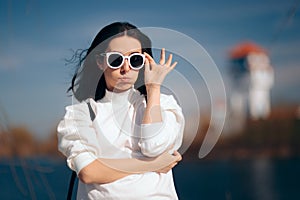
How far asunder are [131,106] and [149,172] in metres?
0.11

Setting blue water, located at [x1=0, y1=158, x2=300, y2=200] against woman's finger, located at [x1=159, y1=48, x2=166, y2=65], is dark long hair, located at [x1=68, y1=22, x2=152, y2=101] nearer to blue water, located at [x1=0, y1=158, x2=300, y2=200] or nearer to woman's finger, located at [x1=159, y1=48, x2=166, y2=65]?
woman's finger, located at [x1=159, y1=48, x2=166, y2=65]

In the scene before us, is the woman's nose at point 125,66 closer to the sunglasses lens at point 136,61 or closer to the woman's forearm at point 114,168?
the sunglasses lens at point 136,61

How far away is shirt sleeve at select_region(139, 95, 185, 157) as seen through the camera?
91 centimetres

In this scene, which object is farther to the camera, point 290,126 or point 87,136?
point 290,126

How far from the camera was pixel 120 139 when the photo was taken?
37.1 inches

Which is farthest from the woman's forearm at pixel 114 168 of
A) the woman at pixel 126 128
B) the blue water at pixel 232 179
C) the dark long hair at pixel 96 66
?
the blue water at pixel 232 179

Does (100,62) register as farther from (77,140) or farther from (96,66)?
(77,140)

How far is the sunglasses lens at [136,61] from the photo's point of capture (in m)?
0.95

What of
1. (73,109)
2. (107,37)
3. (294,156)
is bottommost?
(294,156)

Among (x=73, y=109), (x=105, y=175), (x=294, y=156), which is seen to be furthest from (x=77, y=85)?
(x=294, y=156)

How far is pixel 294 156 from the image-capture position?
28844mm

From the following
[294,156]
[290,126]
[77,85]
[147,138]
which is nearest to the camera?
[147,138]

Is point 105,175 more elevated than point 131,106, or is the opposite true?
point 131,106

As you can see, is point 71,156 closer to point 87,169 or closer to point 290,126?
point 87,169
